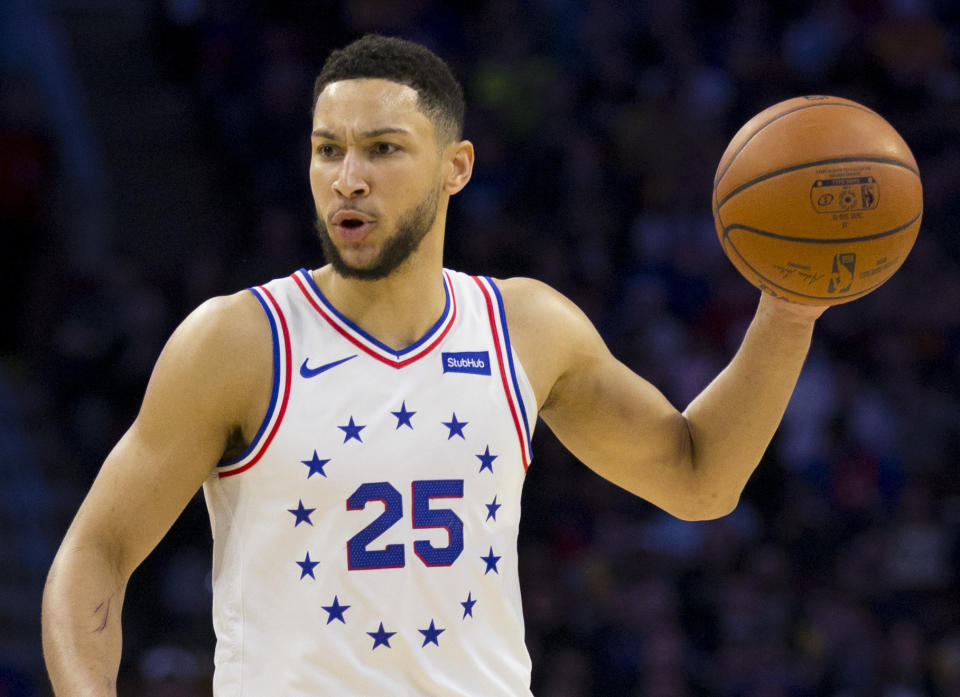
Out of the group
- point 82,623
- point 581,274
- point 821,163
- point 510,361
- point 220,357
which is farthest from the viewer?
point 581,274

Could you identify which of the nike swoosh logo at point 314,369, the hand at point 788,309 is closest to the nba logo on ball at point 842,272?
the hand at point 788,309

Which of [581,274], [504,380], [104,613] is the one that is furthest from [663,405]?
[581,274]

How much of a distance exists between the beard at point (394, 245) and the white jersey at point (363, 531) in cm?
12

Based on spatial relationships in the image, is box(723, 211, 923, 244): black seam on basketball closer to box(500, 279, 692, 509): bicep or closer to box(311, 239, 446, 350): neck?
box(500, 279, 692, 509): bicep

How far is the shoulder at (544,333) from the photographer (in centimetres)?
329

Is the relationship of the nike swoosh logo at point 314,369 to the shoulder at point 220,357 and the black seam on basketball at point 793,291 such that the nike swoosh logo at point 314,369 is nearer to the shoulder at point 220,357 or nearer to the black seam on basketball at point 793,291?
the shoulder at point 220,357

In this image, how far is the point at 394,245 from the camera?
312 centimetres

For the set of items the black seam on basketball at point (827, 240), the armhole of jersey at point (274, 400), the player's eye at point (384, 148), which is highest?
the player's eye at point (384, 148)

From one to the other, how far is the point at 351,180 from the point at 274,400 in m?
0.51

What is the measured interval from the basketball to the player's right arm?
116cm

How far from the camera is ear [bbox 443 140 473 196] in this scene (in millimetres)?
3283

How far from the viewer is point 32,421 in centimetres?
823

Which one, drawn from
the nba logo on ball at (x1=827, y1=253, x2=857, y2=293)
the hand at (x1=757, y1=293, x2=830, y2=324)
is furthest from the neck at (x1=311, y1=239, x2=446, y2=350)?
the nba logo on ball at (x1=827, y1=253, x2=857, y2=293)

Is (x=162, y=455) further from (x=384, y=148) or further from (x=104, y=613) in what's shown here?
(x=384, y=148)
